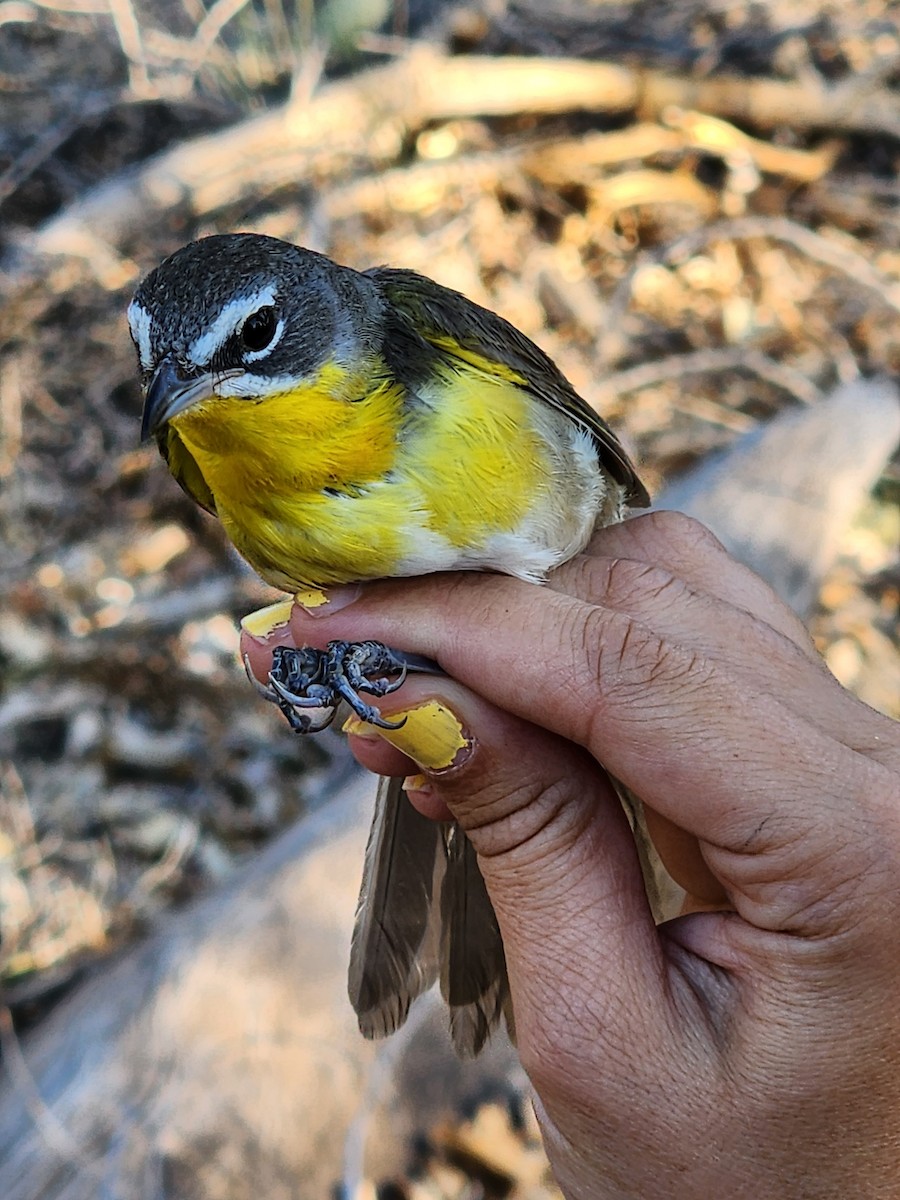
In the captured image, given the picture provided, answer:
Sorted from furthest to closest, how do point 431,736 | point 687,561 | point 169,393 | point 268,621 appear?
1. point 687,561
2. point 268,621
3. point 431,736
4. point 169,393

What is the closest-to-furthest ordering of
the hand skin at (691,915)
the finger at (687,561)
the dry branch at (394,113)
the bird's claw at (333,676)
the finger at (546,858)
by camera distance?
the hand skin at (691,915)
the finger at (546,858)
the bird's claw at (333,676)
the finger at (687,561)
the dry branch at (394,113)

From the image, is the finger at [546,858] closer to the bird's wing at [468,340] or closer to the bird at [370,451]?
the bird at [370,451]

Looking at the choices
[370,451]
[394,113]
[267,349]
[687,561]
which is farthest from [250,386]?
[394,113]

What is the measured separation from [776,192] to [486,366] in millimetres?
5008

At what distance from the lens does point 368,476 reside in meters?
1.93

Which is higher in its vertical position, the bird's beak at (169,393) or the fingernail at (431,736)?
the bird's beak at (169,393)

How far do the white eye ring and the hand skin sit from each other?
57 centimetres

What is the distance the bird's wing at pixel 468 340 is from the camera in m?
2.18

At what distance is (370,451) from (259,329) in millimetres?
290

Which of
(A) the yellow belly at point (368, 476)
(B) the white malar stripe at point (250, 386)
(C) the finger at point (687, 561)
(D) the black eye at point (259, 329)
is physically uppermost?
(D) the black eye at point (259, 329)

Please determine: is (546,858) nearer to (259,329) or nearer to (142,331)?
(259,329)

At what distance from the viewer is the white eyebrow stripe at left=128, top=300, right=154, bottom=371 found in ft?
A: 6.34

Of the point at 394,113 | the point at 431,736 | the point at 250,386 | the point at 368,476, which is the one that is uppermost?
the point at 250,386

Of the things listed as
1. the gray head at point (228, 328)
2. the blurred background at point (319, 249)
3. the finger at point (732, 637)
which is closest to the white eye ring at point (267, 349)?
the gray head at point (228, 328)
